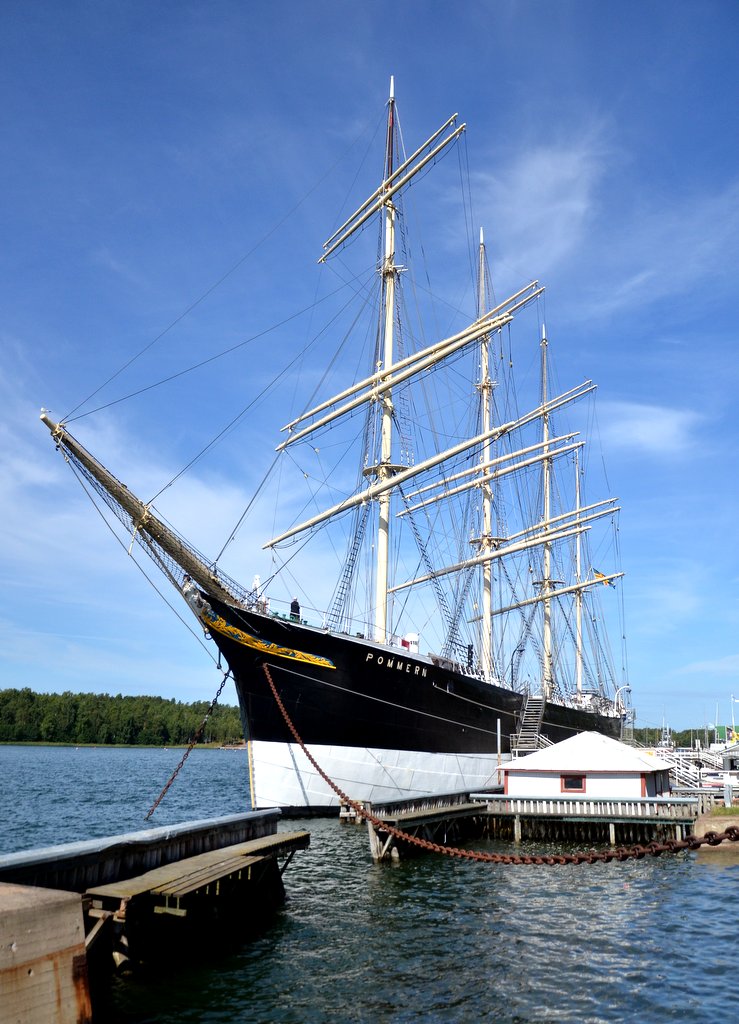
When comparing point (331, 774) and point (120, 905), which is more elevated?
point (331, 774)

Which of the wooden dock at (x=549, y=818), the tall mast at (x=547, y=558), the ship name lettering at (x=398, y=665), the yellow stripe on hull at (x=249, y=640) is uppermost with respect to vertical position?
the tall mast at (x=547, y=558)

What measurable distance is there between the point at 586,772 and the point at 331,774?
29.6 ft

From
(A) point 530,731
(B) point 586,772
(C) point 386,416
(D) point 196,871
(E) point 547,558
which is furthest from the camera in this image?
(E) point 547,558

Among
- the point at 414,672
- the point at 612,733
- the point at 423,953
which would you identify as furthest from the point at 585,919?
the point at 612,733

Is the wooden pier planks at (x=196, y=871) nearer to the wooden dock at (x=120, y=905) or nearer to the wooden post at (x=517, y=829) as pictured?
the wooden dock at (x=120, y=905)

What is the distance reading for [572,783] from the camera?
28.9 meters

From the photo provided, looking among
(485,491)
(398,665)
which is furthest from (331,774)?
(485,491)

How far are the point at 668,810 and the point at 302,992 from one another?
19.7 meters

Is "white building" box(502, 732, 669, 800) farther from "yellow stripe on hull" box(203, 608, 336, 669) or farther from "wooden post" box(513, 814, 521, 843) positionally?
"yellow stripe on hull" box(203, 608, 336, 669)

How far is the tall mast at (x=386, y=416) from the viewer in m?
32.9

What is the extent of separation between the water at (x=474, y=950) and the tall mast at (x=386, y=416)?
37.2 ft

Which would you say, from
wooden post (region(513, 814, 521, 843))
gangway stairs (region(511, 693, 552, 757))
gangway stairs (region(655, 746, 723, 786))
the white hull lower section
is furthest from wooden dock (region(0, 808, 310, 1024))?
gangway stairs (region(511, 693, 552, 757))

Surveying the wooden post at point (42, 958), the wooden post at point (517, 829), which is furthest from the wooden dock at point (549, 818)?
the wooden post at point (42, 958)

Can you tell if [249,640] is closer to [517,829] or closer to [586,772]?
[517,829]
